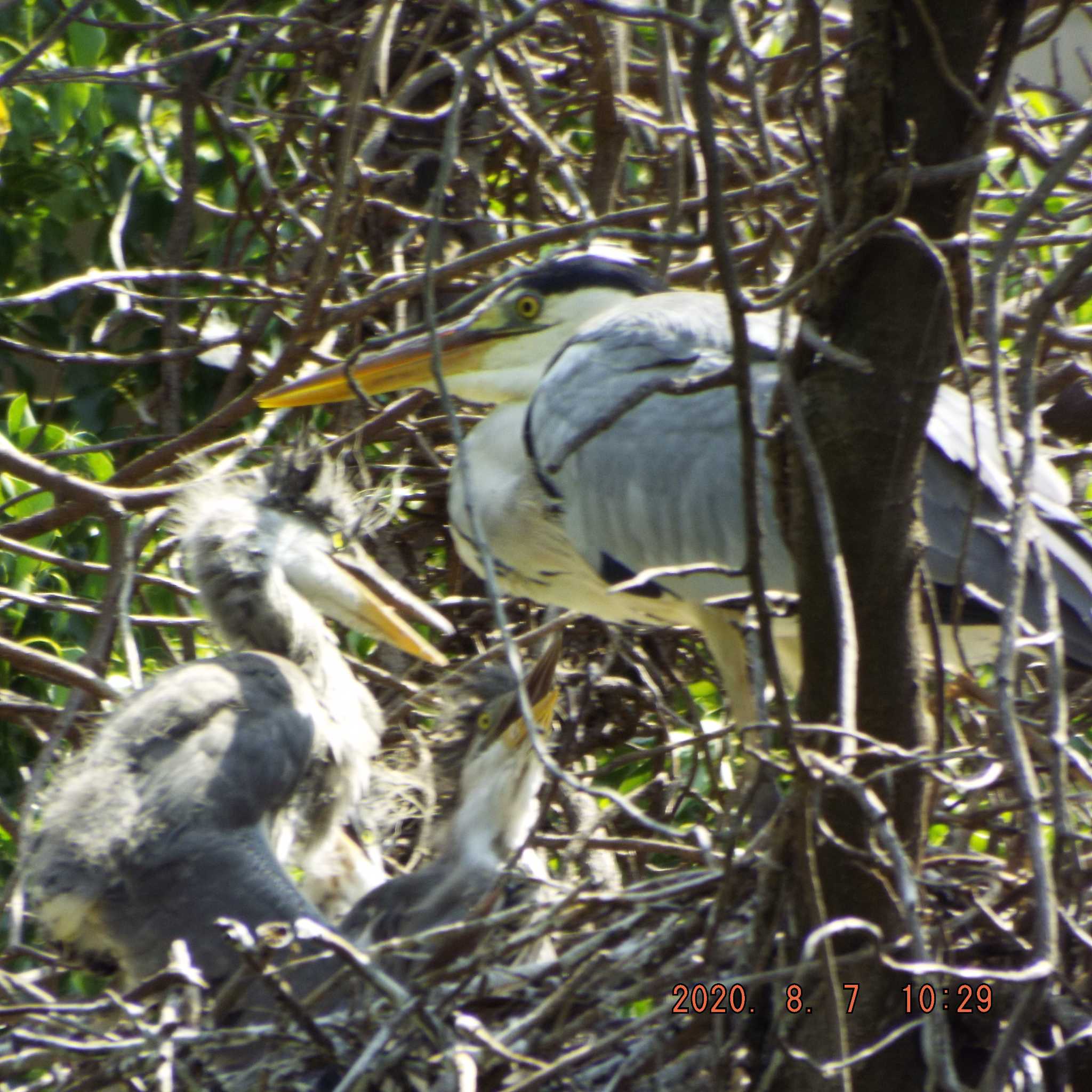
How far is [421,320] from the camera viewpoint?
11.3 ft

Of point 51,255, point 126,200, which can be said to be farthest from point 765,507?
point 51,255

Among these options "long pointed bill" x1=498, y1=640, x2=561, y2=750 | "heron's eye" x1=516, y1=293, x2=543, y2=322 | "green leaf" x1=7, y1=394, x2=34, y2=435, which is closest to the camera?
"long pointed bill" x1=498, y1=640, x2=561, y2=750

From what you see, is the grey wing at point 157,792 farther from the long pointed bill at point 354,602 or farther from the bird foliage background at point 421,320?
the long pointed bill at point 354,602

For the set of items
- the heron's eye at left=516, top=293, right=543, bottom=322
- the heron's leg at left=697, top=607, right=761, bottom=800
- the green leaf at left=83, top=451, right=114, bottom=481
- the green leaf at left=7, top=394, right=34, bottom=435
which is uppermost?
the heron's eye at left=516, top=293, right=543, bottom=322

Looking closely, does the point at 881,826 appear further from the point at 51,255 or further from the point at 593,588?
the point at 51,255

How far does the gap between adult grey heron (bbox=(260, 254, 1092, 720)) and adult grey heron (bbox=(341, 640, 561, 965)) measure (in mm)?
243

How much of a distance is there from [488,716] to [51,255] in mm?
1814

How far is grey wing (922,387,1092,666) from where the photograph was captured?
239 centimetres

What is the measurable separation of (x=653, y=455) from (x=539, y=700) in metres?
0.53

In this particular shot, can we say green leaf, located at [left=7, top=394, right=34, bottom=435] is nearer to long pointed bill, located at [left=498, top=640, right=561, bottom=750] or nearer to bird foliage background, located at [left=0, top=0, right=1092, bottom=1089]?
bird foliage background, located at [left=0, top=0, right=1092, bottom=1089]
